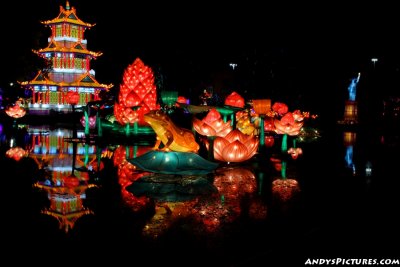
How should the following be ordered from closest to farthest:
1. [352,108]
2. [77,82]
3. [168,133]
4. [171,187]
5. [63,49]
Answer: [171,187] < [168,133] < [352,108] < [77,82] < [63,49]

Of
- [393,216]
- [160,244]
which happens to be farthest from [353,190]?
[160,244]

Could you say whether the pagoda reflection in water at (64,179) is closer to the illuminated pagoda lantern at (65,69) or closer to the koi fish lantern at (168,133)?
the koi fish lantern at (168,133)

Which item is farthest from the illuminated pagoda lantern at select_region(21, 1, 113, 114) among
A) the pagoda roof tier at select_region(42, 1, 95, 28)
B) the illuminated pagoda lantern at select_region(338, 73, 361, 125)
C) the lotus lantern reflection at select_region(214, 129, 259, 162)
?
the lotus lantern reflection at select_region(214, 129, 259, 162)

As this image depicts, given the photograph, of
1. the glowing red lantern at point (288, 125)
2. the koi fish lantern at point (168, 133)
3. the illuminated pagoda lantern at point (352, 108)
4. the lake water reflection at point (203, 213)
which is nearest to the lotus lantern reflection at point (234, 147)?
the lake water reflection at point (203, 213)

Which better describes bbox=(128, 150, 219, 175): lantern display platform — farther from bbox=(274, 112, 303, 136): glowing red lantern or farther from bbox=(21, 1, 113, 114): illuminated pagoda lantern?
bbox=(21, 1, 113, 114): illuminated pagoda lantern

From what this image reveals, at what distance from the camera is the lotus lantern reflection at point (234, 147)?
35.0 ft

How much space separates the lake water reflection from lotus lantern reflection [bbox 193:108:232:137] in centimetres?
102

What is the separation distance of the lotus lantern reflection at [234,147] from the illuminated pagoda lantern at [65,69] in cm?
2993

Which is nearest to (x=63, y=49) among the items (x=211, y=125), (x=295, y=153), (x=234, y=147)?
(x=295, y=153)

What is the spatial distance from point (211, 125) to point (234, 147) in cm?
93

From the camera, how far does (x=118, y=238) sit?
4812 mm

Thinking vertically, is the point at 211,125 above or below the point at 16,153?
above

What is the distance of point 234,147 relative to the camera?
34.8 feet

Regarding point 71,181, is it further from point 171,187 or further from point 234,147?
point 234,147
